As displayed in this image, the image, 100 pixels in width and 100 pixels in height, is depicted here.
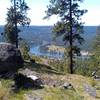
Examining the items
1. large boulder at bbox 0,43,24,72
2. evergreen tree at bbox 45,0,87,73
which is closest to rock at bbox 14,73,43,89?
large boulder at bbox 0,43,24,72

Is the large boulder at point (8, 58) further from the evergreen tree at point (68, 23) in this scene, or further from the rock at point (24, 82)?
the evergreen tree at point (68, 23)

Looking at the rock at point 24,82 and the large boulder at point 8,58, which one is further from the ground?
the large boulder at point 8,58

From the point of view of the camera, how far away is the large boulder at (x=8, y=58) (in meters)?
16.8

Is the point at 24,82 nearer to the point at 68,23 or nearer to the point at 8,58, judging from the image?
the point at 8,58

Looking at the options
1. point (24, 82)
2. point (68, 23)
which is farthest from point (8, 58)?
point (68, 23)

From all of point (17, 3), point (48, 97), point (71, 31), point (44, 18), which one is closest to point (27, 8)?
point (17, 3)

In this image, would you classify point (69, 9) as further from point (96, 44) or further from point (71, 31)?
point (96, 44)

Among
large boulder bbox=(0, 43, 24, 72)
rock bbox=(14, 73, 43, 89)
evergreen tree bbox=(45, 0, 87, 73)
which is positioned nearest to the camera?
rock bbox=(14, 73, 43, 89)

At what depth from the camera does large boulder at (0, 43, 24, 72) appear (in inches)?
661

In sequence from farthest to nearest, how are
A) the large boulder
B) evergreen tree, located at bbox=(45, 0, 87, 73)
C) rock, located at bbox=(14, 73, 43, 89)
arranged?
evergreen tree, located at bbox=(45, 0, 87, 73) → the large boulder → rock, located at bbox=(14, 73, 43, 89)

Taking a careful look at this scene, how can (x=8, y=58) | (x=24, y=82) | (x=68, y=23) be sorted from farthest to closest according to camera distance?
(x=68, y=23) < (x=8, y=58) < (x=24, y=82)

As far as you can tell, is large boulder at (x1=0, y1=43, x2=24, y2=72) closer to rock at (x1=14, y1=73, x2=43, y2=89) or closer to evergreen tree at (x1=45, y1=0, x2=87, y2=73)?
rock at (x1=14, y1=73, x2=43, y2=89)

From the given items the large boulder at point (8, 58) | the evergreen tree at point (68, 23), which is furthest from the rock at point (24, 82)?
the evergreen tree at point (68, 23)

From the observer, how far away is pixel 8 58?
16906mm
